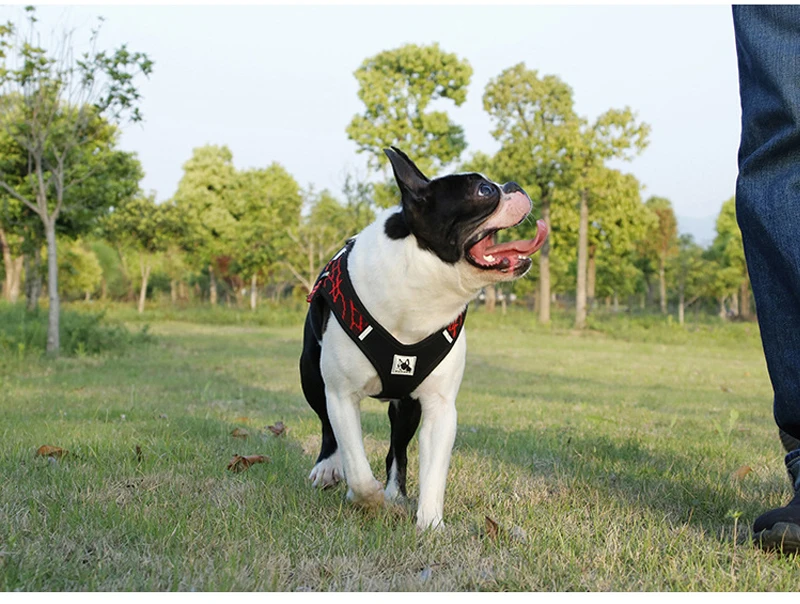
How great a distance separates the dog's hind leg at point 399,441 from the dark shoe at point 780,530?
144cm

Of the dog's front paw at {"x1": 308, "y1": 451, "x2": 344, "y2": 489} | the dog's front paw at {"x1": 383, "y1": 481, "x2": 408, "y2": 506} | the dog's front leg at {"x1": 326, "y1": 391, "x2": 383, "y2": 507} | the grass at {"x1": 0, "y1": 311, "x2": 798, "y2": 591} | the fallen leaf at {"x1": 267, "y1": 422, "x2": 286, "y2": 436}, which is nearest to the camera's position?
the grass at {"x1": 0, "y1": 311, "x2": 798, "y2": 591}

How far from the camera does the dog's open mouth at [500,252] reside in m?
2.81

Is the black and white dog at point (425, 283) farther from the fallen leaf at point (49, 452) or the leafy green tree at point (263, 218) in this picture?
the leafy green tree at point (263, 218)

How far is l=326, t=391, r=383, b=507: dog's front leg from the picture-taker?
115 inches

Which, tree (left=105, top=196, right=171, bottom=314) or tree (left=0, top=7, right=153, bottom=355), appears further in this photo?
tree (left=105, top=196, right=171, bottom=314)

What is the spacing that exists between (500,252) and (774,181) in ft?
3.17

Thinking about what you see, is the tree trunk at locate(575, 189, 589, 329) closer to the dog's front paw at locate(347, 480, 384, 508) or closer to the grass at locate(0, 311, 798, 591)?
the grass at locate(0, 311, 798, 591)

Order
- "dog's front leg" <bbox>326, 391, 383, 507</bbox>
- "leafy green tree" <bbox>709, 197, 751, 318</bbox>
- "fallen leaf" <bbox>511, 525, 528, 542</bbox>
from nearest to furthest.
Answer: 1. "fallen leaf" <bbox>511, 525, 528, 542</bbox>
2. "dog's front leg" <bbox>326, 391, 383, 507</bbox>
3. "leafy green tree" <bbox>709, 197, 751, 318</bbox>

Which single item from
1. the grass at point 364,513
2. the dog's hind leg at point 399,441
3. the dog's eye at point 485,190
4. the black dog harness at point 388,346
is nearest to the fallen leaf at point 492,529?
the grass at point 364,513

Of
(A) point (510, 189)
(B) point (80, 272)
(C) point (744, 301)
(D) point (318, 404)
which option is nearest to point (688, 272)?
(C) point (744, 301)

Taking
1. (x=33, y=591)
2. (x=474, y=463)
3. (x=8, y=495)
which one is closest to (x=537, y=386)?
(x=474, y=463)

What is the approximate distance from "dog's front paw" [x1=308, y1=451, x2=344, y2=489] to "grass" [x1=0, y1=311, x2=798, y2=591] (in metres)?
0.09

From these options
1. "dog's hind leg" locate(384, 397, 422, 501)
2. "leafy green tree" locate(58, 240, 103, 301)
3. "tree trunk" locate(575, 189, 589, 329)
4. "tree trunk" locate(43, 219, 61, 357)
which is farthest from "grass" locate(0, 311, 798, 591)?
"leafy green tree" locate(58, 240, 103, 301)
